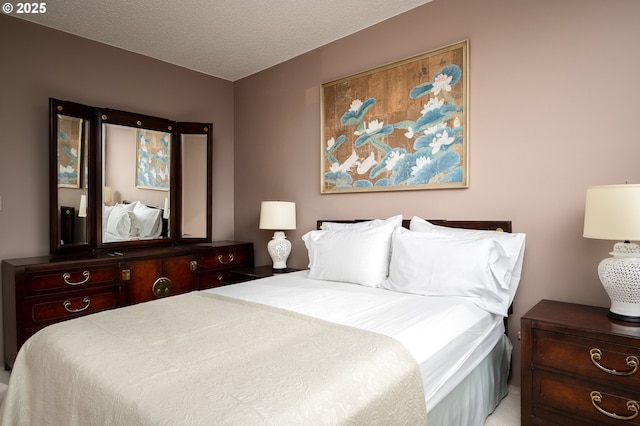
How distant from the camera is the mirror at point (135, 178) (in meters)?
3.23

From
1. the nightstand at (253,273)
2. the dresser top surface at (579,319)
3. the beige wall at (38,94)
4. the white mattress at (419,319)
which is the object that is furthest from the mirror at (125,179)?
the dresser top surface at (579,319)

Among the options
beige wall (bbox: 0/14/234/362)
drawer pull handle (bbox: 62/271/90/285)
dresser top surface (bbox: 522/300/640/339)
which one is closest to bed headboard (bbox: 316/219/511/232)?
dresser top surface (bbox: 522/300/640/339)

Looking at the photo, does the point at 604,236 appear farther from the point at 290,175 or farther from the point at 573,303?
the point at 290,175

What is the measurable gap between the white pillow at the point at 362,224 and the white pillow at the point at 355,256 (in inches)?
3.7

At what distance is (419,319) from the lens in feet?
5.39

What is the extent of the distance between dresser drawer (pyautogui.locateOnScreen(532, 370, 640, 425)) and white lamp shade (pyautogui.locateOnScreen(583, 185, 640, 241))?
66 centimetres

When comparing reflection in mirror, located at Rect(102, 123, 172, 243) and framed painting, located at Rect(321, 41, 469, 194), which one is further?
reflection in mirror, located at Rect(102, 123, 172, 243)

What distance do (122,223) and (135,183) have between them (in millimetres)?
390

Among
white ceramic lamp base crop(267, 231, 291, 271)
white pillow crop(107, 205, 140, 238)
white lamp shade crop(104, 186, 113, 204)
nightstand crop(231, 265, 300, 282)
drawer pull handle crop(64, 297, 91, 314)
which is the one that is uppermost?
white lamp shade crop(104, 186, 113, 204)

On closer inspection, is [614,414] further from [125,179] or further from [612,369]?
[125,179]

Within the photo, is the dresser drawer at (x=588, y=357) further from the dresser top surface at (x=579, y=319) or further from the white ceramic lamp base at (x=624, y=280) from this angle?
A: the white ceramic lamp base at (x=624, y=280)

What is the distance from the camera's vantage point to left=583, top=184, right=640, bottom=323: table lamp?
1605mm

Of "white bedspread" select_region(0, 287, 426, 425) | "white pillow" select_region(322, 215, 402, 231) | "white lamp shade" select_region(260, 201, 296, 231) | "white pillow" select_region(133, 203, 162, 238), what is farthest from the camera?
"white pillow" select_region(133, 203, 162, 238)

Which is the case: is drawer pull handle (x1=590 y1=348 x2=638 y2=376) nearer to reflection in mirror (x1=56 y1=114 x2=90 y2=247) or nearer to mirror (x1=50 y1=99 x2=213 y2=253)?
mirror (x1=50 y1=99 x2=213 y2=253)
